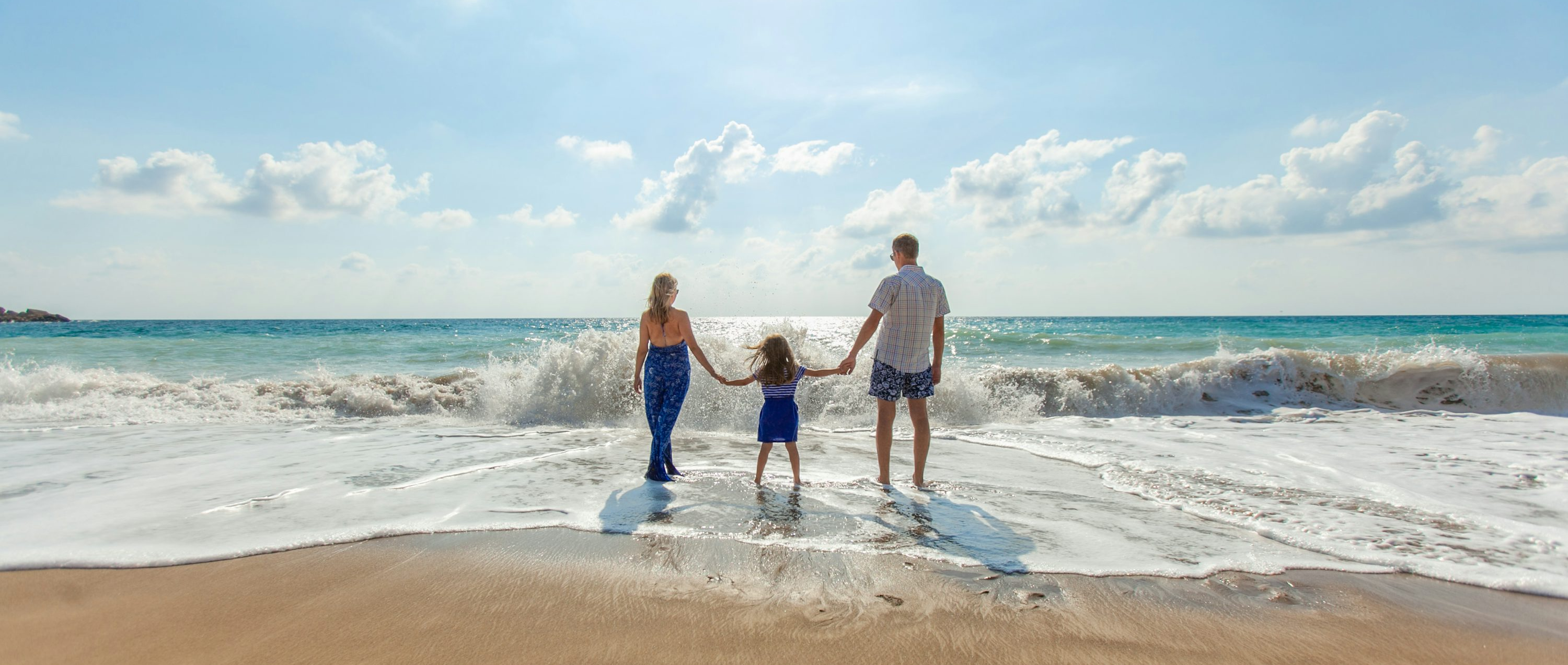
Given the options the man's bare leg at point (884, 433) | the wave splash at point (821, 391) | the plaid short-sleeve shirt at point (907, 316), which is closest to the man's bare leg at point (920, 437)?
the man's bare leg at point (884, 433)

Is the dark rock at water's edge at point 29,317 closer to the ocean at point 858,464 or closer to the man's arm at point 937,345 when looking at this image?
the ocean at point 858,464

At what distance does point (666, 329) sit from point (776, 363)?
1.01 m

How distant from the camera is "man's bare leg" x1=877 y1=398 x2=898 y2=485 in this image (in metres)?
5.07

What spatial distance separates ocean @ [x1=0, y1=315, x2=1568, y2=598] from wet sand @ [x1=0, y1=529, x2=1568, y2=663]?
272mm

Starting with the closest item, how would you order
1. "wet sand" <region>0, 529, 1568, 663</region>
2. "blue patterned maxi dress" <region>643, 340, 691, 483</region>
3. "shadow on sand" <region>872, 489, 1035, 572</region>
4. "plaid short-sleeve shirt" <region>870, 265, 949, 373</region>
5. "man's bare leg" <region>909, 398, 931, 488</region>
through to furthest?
"wet sand" <region>0, 529, 1568, 663</region>, "shadow on sand" <region>872, 489, 1035, 572</region>, "plaid short-sleeve shirt" <region>870, 265, 949, 373</region>, "man's bare leg" <region>909, 398, 931, 488</region>, "blue patterned maxi dress" <region>643, 340, 691, 483</region>

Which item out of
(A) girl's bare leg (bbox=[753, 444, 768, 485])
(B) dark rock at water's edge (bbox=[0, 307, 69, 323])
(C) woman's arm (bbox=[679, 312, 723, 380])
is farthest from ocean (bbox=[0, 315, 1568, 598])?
(B) dark rock at water's edge (bbox=[0, 307, 69, 323])

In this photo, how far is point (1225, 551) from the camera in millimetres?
3621

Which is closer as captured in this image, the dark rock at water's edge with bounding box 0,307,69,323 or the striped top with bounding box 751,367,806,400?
the striped top with bounding box 751,367,806,400

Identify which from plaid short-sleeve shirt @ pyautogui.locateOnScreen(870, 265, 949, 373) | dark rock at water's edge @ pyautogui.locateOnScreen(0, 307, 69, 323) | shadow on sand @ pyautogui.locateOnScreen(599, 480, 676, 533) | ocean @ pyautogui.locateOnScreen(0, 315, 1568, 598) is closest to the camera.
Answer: ocean @ pyautogui.locateOnScreen(0, 315, 1568, 598)

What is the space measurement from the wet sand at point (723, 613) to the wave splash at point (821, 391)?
5840 millimetres

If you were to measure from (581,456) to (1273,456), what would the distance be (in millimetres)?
6665

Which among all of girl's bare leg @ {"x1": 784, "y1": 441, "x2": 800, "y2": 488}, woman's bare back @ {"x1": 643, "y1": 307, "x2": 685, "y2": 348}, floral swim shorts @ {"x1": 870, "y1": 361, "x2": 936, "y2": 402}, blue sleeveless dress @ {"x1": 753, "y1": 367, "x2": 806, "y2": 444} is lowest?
girl's bare leg @ {"x1": 784, "y1": 441, "x2": 800, "y2": 488}

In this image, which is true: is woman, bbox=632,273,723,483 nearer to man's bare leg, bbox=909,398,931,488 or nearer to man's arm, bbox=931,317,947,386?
man's bare leg, bbox=909,398,931,488

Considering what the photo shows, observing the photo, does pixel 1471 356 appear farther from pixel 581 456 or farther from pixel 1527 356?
pixel 581 456
